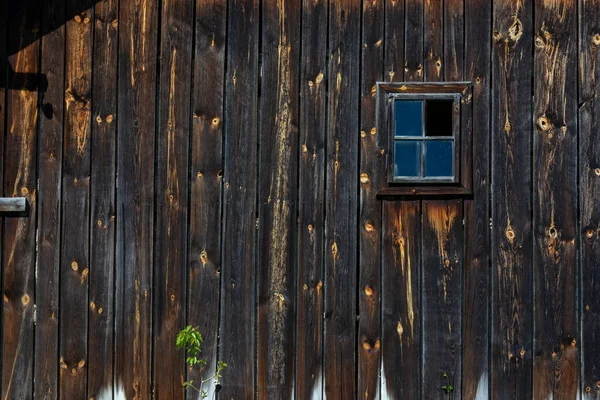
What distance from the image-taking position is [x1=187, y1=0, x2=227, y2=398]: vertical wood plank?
17.1 ft

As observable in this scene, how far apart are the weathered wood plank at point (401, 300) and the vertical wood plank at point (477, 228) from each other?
0.32 m

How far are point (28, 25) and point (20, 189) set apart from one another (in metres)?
1.13

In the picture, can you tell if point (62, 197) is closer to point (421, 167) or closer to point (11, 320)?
point (11, 320)

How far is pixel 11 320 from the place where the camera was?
5.27 metres

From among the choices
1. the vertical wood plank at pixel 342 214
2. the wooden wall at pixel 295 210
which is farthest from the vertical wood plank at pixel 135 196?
the vertical wood plank at pixel 342 214

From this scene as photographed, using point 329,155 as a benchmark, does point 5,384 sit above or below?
below

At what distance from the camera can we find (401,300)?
5.16 metres

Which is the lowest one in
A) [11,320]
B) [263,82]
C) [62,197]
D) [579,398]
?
[579,398]

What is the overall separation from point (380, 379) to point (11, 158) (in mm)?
2903

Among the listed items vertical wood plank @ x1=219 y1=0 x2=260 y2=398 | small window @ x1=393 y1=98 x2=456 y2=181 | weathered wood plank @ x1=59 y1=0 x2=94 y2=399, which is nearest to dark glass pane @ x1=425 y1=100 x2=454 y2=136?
small window @ x1=393 y1=98 x2=456 y2=181

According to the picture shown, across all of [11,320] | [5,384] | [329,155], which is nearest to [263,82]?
[329,155]

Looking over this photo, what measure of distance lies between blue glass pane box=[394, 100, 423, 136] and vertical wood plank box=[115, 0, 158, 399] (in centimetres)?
165

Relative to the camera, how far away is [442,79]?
5.20 metres

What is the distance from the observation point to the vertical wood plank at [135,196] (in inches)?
206
